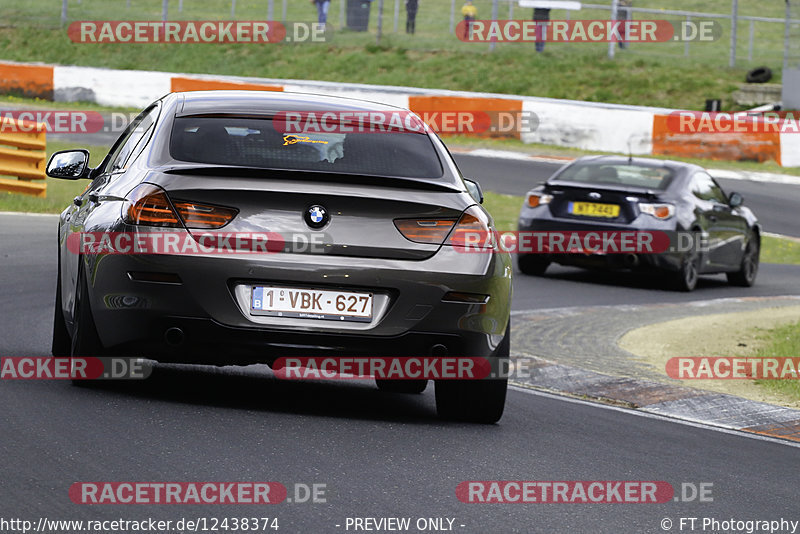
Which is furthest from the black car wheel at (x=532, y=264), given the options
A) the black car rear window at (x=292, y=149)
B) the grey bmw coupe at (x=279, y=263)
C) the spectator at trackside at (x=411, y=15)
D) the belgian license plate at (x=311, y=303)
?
the spectator at trackside at (x=411, y=15)

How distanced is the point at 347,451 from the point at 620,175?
10548 millimetres

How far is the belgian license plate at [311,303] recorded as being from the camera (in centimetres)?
677

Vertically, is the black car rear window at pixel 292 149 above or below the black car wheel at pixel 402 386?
above

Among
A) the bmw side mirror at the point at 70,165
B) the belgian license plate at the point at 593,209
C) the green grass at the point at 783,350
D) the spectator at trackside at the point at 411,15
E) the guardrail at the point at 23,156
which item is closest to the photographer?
the bmw side mirror at the point at 70,165

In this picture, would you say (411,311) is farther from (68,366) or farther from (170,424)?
(68,366)

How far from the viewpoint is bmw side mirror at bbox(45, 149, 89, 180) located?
8281mm

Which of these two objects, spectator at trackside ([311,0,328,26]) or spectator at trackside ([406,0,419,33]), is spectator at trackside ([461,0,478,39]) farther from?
spectator at trackside ([311,0,328,26])

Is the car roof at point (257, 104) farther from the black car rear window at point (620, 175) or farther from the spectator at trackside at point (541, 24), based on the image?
the spectator at trackside at point (541, 24)

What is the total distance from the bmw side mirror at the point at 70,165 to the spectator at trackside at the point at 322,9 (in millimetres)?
28342

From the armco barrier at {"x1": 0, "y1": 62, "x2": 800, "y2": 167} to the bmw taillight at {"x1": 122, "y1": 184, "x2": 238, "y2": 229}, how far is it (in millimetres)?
22778

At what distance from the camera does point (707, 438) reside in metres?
7.84

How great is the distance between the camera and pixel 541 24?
36562 millimetres

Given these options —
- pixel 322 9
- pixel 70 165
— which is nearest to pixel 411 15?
pixel 322 9

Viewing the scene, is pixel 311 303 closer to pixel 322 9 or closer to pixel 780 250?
pixel 780 250
